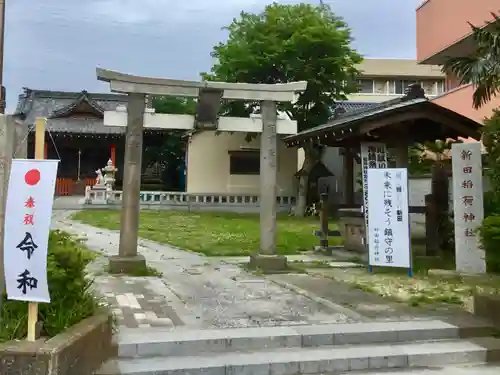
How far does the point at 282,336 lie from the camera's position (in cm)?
583

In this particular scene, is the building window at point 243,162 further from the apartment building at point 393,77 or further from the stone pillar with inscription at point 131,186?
the stone pillar with inscription at point 131,186

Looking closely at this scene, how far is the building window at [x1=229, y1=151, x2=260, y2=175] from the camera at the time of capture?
3023 centimetres

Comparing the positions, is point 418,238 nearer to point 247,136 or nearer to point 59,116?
point 247,136

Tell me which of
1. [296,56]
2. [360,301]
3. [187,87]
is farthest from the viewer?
[296,56]

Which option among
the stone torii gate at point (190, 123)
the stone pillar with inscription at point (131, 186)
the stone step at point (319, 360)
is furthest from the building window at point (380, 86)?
the stone step at point (319, 360)

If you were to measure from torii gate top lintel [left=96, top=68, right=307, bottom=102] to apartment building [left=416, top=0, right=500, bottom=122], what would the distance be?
790 centimetres

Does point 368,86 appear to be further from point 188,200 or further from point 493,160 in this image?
point 493,160

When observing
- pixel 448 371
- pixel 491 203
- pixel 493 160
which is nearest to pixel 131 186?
pixel 448 371

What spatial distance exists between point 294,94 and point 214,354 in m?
6.39

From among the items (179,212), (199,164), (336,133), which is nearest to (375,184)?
(336,133)

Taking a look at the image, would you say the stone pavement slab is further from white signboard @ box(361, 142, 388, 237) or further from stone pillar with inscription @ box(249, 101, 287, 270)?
white signboard @ box(361, 142, 388, 237)

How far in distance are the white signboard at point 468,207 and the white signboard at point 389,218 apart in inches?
35.5

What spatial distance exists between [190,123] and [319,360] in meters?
6.11

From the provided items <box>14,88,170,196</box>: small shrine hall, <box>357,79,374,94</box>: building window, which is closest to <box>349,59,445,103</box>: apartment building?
<box>357,79,374,94</box>: building window
